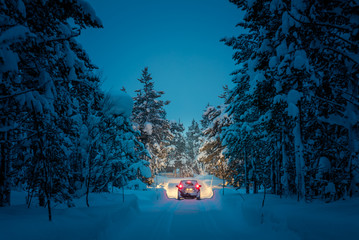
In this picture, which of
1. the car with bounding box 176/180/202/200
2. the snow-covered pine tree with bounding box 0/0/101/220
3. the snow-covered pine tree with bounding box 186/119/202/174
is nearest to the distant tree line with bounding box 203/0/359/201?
the snow-covered pine tree with bounding box 0/0/101/220

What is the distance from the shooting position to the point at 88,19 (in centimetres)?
645

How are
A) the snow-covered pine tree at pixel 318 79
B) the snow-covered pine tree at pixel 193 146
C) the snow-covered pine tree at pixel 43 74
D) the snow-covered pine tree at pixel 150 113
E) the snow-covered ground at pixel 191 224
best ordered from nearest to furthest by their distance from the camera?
the snow-covered ground at pixel 191 224
the snow-covered pine tree at pixel 43 74
the snow-covered pine tree at pixel 318 79
the snow-covered pine tree at pixel 150 113
the snow-covered pine tree at pixel 193 146

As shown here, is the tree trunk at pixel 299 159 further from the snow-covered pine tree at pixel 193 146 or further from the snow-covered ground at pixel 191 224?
the snow-covered pine tree at pixel 193 146

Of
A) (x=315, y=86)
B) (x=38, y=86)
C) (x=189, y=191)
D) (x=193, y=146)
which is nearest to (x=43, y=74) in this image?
(x=38, y=86)

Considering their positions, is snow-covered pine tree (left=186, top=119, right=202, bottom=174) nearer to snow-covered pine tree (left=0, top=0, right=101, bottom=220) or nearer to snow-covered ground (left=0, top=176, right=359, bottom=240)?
snow-covered ground (left=0, top=176, right=359, bottom=240)

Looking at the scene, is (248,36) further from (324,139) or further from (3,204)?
(3,204)

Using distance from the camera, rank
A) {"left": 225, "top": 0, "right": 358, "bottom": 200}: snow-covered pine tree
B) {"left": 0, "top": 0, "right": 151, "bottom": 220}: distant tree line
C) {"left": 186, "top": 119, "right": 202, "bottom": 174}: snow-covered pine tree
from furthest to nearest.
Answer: {"left": 186, "top": 119, "right": 202, "bottom": 174}: snow-covered pine tree < {"left": 225, "top": 0, "right": 358, "bottom": 200}: snow-covered pine tree < {"left": 0, "top": 0, "right": 151, "bottom": 220}: distant tree line

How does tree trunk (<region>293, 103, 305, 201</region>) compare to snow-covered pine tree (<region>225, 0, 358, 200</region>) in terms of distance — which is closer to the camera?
snow-covered pine tree (<region>225, 0, 358, 200</region>)

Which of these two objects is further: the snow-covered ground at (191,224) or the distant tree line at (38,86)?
the distant tree line at (38,86)

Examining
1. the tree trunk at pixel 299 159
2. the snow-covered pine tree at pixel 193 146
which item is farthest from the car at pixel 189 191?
the snow-covered pine tree at pixel 193 146

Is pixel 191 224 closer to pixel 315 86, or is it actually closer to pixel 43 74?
pixel 315 86

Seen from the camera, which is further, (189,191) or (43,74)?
(189,191)

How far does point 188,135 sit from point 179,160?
1762cm

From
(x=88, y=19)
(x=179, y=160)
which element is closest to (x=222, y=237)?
(x=88, y=19)
